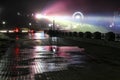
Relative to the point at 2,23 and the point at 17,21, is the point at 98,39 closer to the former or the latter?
the point at 2,23

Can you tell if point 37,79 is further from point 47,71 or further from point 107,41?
point 107,41

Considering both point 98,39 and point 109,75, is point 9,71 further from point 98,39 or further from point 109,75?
point 98,39

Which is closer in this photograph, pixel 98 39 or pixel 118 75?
pixel 118 75

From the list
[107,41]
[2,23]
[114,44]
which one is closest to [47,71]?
[114,44]

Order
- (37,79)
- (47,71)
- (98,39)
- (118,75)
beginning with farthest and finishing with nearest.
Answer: (98,39)
(47,71)
(118,75)
(37,79)

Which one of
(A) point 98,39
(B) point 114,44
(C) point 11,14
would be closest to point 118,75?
Answer: (B) point 114,44

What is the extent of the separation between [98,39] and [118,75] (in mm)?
22236

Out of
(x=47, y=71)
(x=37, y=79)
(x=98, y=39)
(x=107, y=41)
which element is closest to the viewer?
(x=37, y=79)

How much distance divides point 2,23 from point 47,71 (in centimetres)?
11987

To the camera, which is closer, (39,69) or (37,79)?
(37,79)

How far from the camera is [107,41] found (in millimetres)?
29750

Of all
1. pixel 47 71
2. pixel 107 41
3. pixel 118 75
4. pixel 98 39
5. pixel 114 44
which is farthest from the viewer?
pixel 98 39

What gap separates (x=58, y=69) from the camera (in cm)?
1334

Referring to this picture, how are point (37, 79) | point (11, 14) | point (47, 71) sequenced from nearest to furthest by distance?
point (37, 79)
point (47, 71)
point (11, 14)
